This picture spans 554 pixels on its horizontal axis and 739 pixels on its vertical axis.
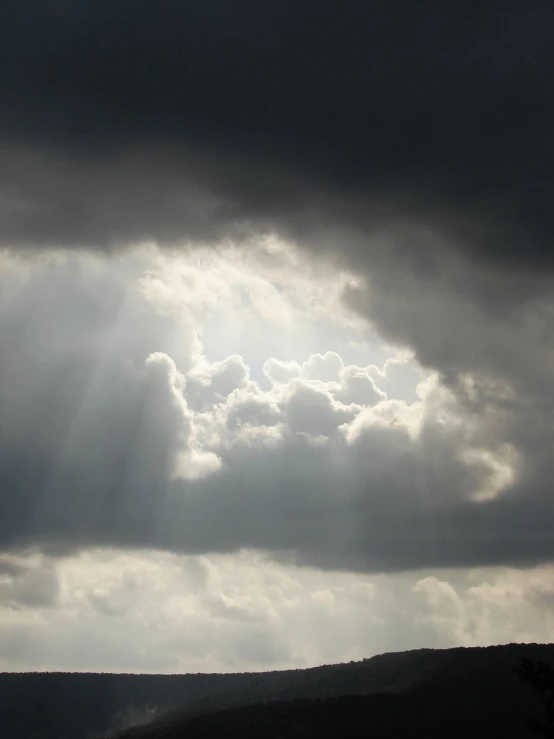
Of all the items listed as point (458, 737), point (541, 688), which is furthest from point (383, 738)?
point (541, 688)

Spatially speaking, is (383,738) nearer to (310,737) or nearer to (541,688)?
(310,737)

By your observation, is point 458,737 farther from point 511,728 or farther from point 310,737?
point 310,737

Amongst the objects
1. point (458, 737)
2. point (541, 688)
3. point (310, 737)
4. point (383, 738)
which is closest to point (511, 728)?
point (458, 737)

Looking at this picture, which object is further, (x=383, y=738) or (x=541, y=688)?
(x=383, y=738)

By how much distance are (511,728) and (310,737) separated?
35.1m

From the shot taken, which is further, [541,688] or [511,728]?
[511,728]

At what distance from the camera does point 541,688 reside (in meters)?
105

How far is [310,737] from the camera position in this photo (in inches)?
7815

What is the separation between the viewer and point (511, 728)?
195500mm

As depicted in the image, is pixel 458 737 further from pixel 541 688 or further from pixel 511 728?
pixel 541 688

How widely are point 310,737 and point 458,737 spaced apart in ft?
84.9

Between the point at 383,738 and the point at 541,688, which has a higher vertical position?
the point at 383,738

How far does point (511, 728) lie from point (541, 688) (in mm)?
97881

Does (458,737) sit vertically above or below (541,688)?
above
